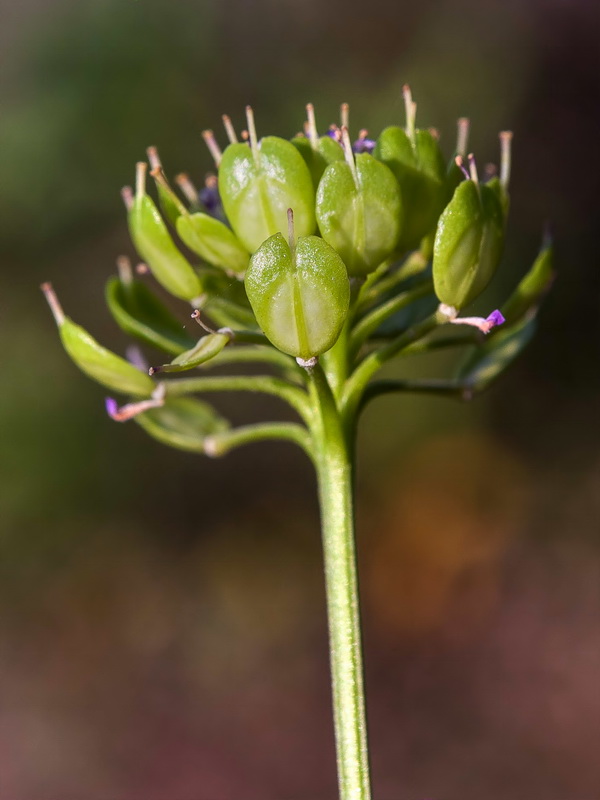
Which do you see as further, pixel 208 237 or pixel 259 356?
pixel 259 356

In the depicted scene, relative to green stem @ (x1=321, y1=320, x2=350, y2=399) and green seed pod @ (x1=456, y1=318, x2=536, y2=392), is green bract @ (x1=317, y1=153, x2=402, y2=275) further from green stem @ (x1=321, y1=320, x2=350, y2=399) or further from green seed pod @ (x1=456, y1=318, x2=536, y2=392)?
green seed pod @ (x1=456, y1=318, x2=536, y2=392)

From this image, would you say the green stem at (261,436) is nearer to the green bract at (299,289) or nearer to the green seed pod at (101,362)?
the green seed pod at (101,362)

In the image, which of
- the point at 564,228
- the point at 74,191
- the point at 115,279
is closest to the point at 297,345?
the point at 115,279

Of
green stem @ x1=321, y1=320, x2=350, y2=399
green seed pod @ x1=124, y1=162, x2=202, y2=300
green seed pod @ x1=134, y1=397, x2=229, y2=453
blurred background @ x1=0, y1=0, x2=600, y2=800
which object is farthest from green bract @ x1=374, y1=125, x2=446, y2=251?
blurred background @ x1=0, y1=0, x2=600, y2=800

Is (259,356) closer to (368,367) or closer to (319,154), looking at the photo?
(368,367)

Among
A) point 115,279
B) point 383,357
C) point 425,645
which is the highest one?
point 115,279

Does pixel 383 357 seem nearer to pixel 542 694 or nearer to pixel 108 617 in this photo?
pixel 542 694

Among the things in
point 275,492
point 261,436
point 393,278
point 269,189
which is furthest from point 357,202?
point 275,492
